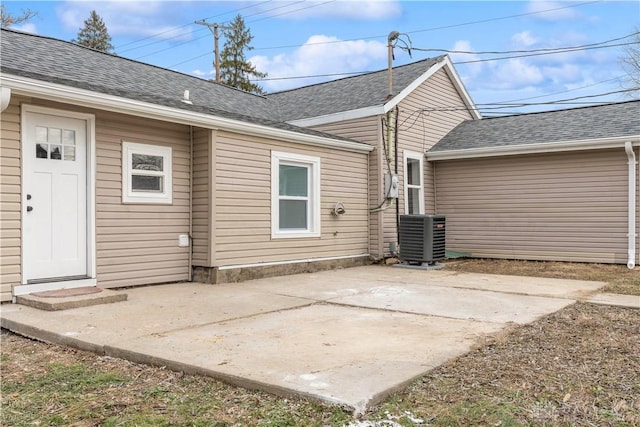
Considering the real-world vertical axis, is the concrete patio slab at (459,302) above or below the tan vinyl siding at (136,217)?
below

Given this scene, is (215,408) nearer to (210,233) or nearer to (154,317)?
(154,317)

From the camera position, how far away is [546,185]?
1013 centimetres

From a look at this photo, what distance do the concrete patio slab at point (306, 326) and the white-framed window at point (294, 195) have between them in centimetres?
142

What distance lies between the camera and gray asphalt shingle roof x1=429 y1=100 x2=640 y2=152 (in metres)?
9.61

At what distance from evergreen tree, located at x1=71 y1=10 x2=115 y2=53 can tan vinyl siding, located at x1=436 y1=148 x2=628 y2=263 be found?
34.7 meters

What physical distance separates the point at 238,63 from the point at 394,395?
3518cm

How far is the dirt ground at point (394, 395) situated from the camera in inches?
98.6

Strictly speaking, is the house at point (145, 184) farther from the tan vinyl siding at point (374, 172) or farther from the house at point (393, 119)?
the house at point (393, 119)

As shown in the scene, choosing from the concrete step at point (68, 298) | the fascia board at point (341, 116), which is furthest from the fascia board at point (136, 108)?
the concrete step at point (68, 298)

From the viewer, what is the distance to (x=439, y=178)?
38.2ft

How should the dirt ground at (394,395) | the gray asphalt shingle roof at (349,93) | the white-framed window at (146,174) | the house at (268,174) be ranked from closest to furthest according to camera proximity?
the dirt ground at (394,395) < the house at (268,174) < the white-framed window at (146,174) < the gray asphalt shingle roof at (349,93)

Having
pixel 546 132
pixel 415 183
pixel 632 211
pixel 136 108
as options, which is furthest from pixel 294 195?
pixel 632 211

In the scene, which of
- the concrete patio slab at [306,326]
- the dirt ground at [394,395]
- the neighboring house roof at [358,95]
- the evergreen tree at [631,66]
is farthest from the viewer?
the evergreen tree at [631,66]

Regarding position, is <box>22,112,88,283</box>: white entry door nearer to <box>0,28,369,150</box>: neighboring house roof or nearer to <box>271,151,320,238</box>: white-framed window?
<box>0,28,369,150</box>: neighboring house roof
